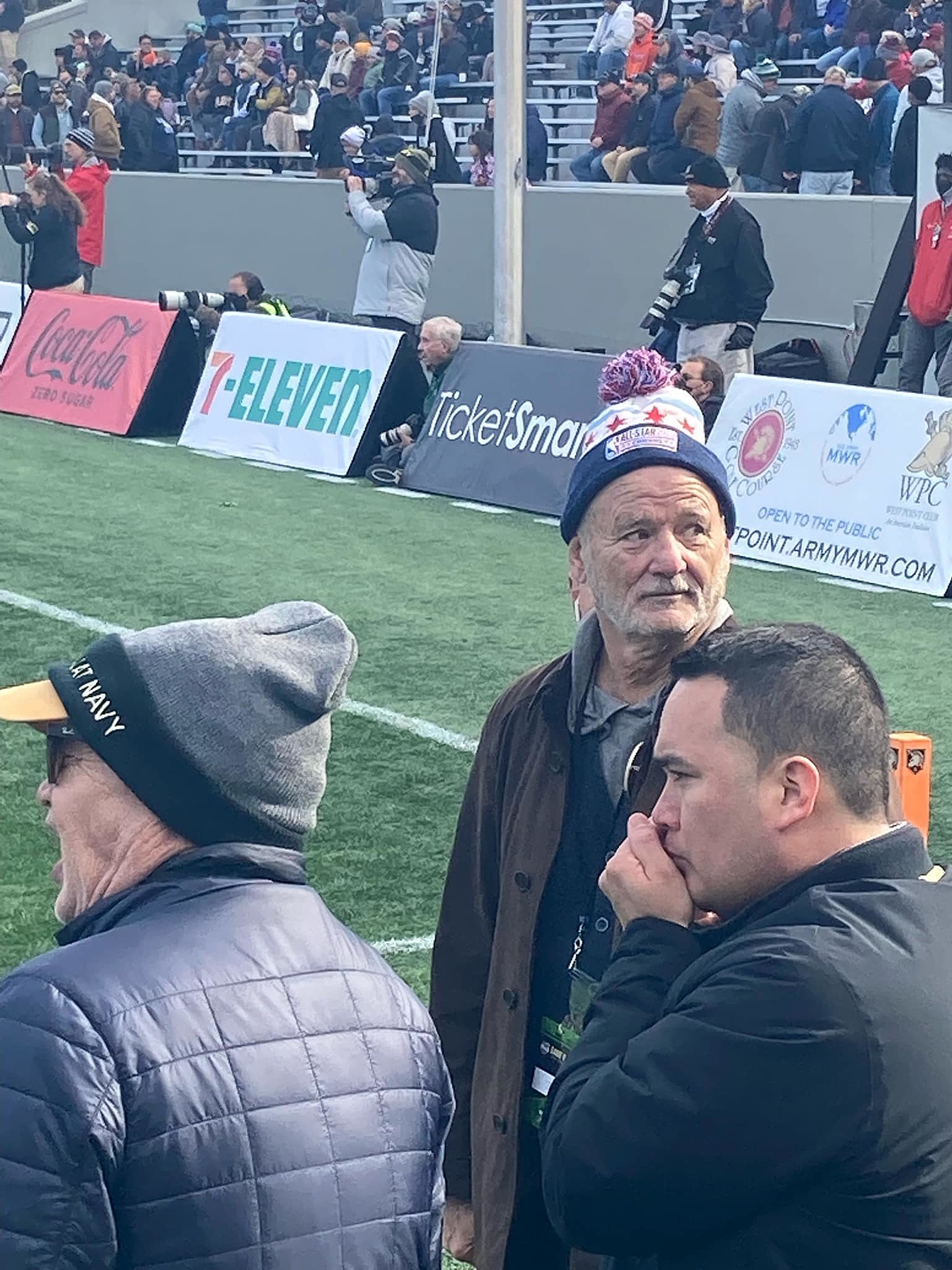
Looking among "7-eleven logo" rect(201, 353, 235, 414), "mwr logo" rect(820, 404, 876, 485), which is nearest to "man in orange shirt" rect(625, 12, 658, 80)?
"7-eleven logo" rect(201, 353, 235, 414)

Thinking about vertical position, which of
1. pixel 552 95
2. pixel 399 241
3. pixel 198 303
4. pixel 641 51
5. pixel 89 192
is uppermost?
pixel 641 51

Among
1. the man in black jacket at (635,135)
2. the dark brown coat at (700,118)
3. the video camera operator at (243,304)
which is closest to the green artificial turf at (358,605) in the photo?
the video camera operator at (243,304)

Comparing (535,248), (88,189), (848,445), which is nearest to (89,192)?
(88,189)

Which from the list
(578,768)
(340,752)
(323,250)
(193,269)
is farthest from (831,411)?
(193,269)

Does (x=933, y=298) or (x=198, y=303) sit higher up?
(x=933, y=298)

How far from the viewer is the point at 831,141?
19.5 meters

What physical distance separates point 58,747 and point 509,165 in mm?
14459

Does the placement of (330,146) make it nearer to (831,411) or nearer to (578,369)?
(578,369)

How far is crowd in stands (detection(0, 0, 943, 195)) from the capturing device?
19.9 meters

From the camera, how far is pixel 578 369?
13.8 m

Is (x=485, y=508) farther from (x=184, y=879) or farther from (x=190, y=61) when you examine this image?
(x=190, y=61)

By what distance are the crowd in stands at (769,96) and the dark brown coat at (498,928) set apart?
49.7 feet

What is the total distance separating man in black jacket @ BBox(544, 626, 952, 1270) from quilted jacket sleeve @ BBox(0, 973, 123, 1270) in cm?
52

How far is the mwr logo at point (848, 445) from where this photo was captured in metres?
11.6
